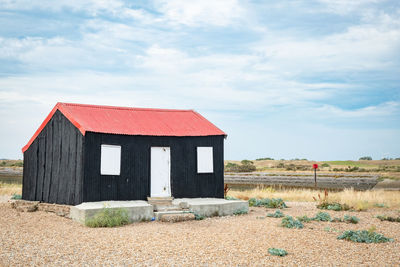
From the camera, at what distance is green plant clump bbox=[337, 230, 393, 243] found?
10445 millimetres

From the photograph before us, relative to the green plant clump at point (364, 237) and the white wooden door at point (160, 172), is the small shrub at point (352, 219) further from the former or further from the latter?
the white wooden door at point (160, 172)

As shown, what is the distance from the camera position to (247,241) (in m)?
10.3

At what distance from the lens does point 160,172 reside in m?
16.2

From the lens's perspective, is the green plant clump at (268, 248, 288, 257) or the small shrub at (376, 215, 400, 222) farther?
the small shrub at (376, 215, 400, 222)

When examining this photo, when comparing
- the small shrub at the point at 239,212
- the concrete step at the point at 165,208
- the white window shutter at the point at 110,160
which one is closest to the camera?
the concrete step at the point at 165,208

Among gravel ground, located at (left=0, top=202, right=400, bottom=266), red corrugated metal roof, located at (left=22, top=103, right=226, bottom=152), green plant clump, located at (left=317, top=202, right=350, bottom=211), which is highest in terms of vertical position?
red corrugated metal roof, located at (left=22, top=103, right=226, bottom=152)

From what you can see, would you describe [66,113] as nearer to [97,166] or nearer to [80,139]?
[80,139]

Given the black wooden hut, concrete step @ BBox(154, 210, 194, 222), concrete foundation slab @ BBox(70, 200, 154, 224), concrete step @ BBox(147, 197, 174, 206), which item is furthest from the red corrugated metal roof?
concrete step @ BBox(154, 210, 194, 222)

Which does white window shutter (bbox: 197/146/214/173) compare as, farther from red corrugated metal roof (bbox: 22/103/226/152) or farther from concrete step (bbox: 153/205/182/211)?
→ concrete step (bbox: 153/205/182/211)

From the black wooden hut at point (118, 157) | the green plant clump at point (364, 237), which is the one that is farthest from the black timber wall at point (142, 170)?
the green plant clump at point (364, 237)

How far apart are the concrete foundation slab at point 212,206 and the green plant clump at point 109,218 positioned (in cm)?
244

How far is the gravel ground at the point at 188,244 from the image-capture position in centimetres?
839

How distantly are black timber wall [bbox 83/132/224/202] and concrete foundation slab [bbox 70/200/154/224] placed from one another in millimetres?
867

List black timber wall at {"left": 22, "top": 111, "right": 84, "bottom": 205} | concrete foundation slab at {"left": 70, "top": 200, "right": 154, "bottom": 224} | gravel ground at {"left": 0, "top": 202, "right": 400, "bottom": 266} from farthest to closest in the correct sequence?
1. black timber wall at {"left": 22, "top": 111, "right": 84, "bottom": 205}
2. concrete foundation slab at {"left": 70, "top": 200, "right": 154, "bottom": 224}
3. gravel ground at {"left": 0, "top": 202, "right": 400, "bottom": 266}
